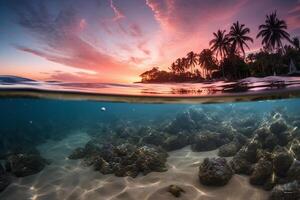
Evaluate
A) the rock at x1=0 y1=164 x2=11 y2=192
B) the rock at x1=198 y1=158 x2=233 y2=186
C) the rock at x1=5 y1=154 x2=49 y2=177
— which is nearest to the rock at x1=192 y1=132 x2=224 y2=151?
the rock at x1=198 y1=158 x2=233 y2=186

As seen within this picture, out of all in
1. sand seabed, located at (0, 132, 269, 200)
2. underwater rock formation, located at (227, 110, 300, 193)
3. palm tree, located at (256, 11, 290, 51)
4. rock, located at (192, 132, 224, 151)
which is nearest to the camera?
palm tree, located at (256, 11, 290, 51)

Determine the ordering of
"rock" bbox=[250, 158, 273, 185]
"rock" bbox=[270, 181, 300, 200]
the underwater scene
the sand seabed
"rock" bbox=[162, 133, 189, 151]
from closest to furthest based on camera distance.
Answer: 1. "rock" bbox=[270, 181, 300, 200]
2. the sand seabed
3. the underwater scene
4. "rock" bbox=[250, 158, 273, 185]
5. "rock" bbox=[162, 133, 189, 151]

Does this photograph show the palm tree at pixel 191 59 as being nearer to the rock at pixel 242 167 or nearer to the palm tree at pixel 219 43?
the palm tree at pixel 219 43

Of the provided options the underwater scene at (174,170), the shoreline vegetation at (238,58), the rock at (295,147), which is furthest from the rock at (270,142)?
the shoreline vegetation at (238,58)

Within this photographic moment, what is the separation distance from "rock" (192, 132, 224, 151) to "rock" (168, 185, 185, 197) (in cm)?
595

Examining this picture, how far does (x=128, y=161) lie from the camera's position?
1276 centimetres

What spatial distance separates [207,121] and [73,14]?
16.8m

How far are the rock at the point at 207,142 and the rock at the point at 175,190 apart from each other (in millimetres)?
5947

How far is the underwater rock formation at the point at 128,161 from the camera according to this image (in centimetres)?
1212

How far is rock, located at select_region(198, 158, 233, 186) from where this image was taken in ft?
32.9

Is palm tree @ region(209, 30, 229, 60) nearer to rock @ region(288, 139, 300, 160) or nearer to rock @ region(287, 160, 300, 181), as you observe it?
rock @ region(287, 160, 300, 181)

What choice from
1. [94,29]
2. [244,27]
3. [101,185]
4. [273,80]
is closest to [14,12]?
[94,29]

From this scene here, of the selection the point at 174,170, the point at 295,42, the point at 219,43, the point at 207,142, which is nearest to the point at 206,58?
the point at 219,43

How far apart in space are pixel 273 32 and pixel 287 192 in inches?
217
